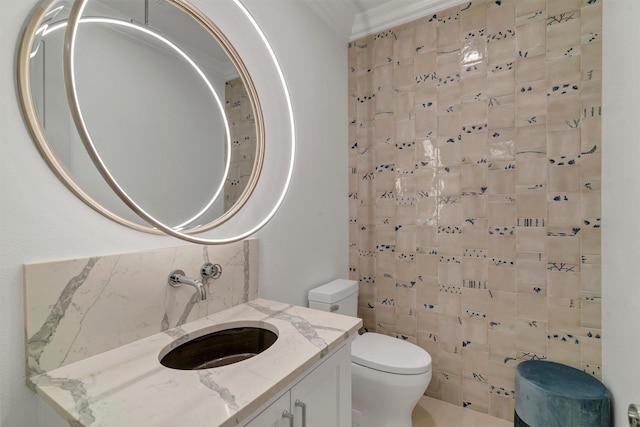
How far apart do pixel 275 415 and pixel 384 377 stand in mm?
832

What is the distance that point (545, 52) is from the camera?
1.53 m

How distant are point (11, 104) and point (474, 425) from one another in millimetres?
2328

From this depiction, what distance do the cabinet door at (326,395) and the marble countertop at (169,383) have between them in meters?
0.06

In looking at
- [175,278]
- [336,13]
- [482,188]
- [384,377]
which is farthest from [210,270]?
[336,13]

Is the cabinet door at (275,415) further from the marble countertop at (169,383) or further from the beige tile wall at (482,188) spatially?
the beige tile wall at (482,188)

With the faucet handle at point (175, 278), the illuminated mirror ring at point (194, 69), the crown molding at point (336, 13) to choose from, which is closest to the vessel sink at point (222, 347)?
the faucet handle at point (175, 278)

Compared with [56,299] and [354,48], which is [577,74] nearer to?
[354,48]

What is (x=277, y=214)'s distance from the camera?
4.92ft

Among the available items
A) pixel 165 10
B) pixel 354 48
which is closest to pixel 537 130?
pixel 354 48

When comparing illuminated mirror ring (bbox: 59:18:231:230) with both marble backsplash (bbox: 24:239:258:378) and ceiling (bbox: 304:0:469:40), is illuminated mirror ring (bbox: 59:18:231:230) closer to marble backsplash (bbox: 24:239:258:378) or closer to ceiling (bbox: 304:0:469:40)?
marble backsplash (bbox: 24:239:258:378)

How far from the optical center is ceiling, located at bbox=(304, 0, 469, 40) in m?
1.79

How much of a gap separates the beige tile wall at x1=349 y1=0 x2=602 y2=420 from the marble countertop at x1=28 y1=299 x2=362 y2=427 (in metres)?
1.05

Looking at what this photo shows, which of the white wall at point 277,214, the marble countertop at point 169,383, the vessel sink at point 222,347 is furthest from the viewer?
the vessel sink at point 222,347

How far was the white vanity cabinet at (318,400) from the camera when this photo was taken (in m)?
0.76
